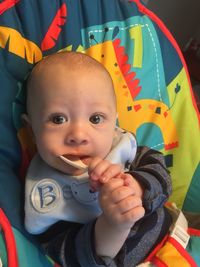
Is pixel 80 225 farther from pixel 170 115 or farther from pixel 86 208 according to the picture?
pixel 170 115

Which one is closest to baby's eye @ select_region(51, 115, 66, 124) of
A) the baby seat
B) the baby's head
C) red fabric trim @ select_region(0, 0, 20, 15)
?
the baby's head

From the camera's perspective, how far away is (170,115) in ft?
3.34

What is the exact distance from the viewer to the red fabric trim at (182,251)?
0.82 meters

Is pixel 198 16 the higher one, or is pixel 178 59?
pixel 178 59

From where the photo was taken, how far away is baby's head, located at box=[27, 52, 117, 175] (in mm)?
729

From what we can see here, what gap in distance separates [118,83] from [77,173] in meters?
0.28

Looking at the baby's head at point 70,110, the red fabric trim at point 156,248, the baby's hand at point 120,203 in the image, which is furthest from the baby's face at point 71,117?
the red fabric trim at point 156,248

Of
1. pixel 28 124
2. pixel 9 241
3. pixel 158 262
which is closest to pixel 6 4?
pixel 28 124

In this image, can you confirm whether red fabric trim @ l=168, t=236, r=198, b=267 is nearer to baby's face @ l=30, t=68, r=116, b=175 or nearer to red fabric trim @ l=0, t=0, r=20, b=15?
baby's face @ l=30, t=68, r=116, b=175

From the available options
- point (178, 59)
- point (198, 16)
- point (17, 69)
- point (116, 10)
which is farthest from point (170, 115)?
point (198, 16)

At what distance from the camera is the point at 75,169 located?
2.46 ft

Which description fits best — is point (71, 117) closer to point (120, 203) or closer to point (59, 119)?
point (59, 119)

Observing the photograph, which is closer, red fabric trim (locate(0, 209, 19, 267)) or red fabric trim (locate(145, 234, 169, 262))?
red fabric trim (locate(0, 209, 19, 267))

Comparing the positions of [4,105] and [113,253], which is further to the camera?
[4,105]
